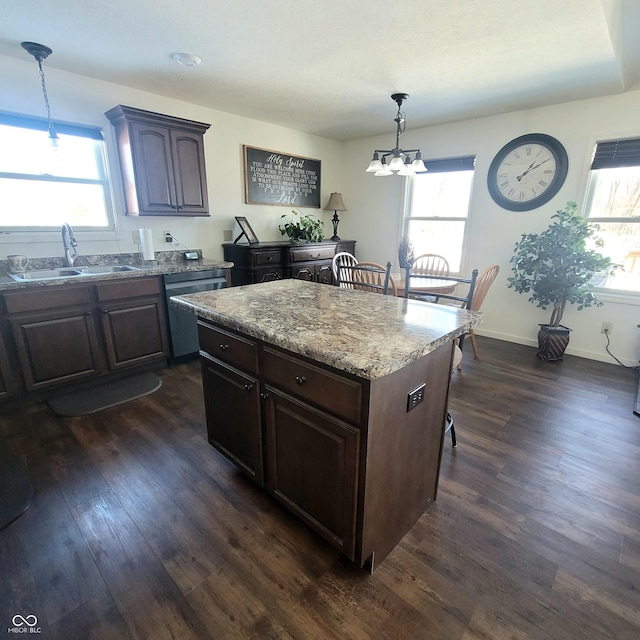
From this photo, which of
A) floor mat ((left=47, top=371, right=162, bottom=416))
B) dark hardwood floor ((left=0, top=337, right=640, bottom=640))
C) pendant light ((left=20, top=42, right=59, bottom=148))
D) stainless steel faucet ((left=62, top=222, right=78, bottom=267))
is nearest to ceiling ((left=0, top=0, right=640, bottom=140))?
pendant light ((left=20, top=42, right=59, bottom=148))

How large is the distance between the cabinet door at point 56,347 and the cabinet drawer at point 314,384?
1967 millimetres

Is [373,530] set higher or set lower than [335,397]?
lower

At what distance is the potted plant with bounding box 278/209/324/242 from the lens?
422cm

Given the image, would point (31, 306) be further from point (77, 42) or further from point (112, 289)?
point (77, 42)

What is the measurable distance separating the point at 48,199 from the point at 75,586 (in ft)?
9.29

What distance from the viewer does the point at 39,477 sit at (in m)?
1.77

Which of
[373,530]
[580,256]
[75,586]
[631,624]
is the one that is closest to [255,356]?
[373,530]

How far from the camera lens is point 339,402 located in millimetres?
1111

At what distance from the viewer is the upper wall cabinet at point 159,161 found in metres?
2.82

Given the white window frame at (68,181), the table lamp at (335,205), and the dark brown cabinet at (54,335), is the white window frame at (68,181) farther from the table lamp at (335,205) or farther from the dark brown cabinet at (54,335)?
the table lamp at (335,205)

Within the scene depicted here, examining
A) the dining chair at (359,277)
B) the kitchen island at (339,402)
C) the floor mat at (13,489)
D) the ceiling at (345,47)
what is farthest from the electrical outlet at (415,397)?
the ceiling at (345,47)

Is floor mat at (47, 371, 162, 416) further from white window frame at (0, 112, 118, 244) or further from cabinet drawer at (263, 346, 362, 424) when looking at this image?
cabinet drawer at (263, 346, 362, 424)

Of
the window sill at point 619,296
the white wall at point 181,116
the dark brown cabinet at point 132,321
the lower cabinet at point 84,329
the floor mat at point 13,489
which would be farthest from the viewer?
the window sill at point 619,296

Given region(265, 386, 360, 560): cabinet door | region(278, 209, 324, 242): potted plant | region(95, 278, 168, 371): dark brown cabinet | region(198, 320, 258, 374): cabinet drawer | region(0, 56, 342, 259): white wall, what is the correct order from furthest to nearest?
region(278, 209, 324, 242): potted plant < region(95, 278, 168, 371): dark brown cabinet < region(0, 56, 342, 259): white wall < region(198, 320, 258, 374): cabinet drawer < region(265, 386, 360, 560): cabinet door
